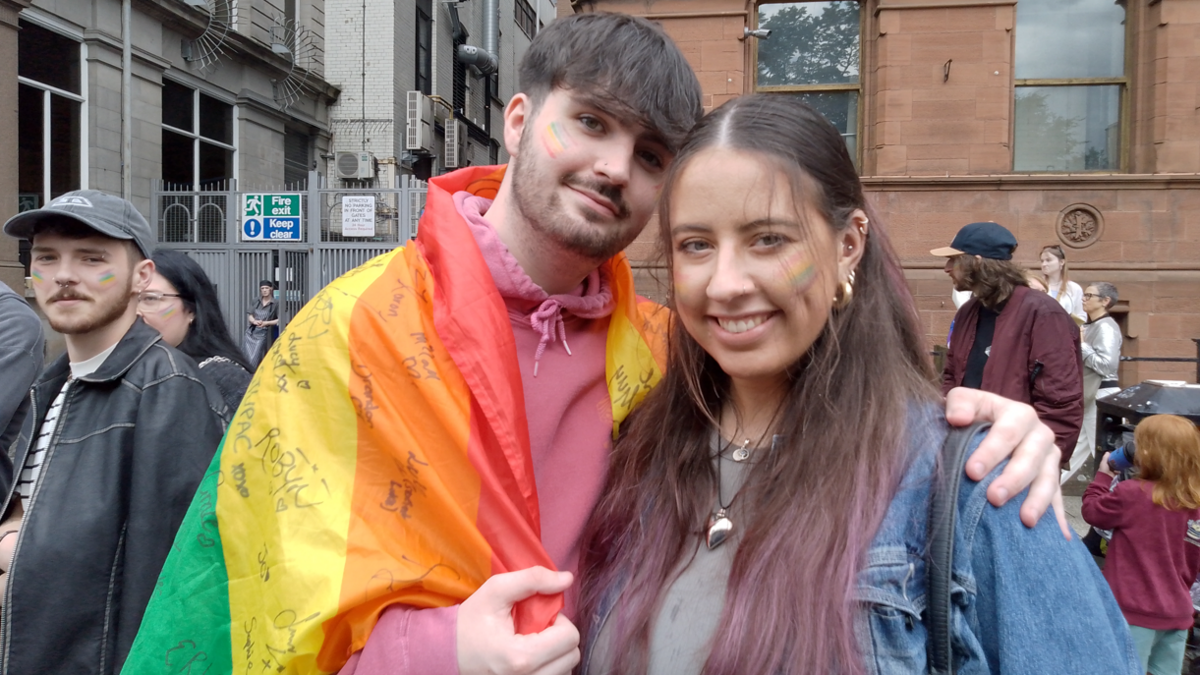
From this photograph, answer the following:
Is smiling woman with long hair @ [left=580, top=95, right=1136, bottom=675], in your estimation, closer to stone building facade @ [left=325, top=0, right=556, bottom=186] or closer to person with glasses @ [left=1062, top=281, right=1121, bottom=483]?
person with glasses @ [left=1062, top=281, right=1121, bottom=483]

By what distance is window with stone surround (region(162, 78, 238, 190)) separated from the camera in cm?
1422

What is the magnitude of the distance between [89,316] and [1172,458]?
178 inches

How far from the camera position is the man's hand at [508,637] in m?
1.32

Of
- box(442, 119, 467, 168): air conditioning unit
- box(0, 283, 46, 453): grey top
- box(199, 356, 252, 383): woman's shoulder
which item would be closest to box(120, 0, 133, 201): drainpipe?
box(442, 119, 467, 168): air conditioning unit

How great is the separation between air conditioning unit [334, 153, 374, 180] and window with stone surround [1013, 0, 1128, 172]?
13.7 m

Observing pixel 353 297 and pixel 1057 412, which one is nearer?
pixel 353 297

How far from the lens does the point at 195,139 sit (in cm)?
1474

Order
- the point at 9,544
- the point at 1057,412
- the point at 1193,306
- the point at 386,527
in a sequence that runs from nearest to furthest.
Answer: the point at 386,527 → the point at 9,544 → the point at 1057,412 → the point at 1193,306

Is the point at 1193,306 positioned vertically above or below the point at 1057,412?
above

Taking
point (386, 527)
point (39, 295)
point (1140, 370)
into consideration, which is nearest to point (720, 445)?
point (386, 527)

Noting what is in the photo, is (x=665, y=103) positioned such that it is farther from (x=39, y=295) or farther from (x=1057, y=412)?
(x=1057, y=412)

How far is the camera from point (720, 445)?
1626 millimetres

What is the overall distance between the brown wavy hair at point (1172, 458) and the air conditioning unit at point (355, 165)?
1705 cm

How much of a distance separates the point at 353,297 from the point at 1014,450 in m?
1.26
